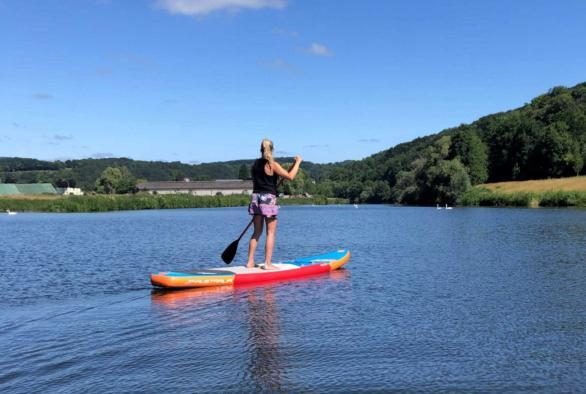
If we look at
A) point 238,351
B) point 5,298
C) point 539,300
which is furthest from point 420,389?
point 5,298

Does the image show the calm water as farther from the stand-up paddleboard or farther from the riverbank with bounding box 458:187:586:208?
the riverbank with bounding box 458:187:586:208

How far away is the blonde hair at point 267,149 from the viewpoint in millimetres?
15797

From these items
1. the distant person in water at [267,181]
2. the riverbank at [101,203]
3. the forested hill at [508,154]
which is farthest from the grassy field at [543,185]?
the distant person in water at [267,181]

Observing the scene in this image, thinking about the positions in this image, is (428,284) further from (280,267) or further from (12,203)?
(12,203)

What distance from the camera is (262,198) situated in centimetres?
1620

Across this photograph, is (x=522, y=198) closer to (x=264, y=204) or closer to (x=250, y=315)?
(x=264, y=204)

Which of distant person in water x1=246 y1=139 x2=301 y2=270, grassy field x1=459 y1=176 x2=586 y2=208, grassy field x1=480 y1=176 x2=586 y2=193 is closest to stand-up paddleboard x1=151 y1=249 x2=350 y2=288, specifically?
distant person in water x1=246 y1=139 x2=301 y2=270

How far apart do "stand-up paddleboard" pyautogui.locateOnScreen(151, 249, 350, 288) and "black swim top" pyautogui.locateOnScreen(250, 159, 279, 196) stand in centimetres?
235

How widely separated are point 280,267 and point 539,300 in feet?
23.7

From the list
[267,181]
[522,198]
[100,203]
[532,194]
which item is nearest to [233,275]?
[267,181]

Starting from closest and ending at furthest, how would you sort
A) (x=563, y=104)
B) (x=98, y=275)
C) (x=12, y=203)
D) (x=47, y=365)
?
(x=47, y=365), (x=98, y=275), (x=12, y=203), (x=563, y=104)

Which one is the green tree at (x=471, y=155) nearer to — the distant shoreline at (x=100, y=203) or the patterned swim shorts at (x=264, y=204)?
the distant shoreline at (x=100, y=203)

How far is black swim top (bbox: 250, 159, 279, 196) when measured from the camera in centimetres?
1614

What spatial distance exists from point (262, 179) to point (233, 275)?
9.13ft
